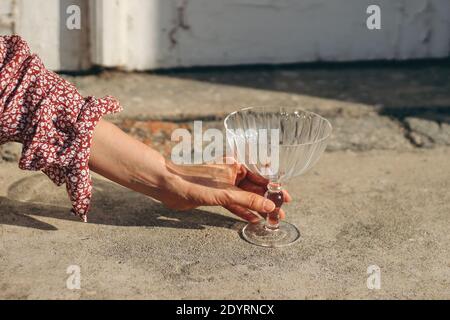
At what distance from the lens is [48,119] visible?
217 centimetres

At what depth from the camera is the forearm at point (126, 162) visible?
7.33 feet

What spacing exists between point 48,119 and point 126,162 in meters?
0.23

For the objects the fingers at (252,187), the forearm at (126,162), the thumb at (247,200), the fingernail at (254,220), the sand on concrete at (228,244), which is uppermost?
the forearm at (126,162)

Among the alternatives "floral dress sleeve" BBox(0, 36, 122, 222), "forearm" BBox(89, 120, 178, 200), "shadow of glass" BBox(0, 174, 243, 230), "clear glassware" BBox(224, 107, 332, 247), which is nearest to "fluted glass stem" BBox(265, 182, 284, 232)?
"clear glassware" BBox(224, 107, 332, 247)

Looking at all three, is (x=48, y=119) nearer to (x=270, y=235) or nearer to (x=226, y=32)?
(x=270, y=235)

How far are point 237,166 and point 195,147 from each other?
1.62 feet

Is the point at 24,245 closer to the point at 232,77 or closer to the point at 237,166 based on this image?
the point at 237,166

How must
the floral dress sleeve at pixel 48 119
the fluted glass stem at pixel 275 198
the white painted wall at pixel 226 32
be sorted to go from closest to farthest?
the floral dress sleeve at pixel 48 119
the fluted glass stem at pixel 275 198
the white painted wall at pixel 226 32

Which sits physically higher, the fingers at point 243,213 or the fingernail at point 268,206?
the fingernail at point 268,206

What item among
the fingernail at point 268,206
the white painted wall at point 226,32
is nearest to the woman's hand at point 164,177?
the fingernail at point 268,206

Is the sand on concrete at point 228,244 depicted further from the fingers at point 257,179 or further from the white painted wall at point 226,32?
the white painted wall at point 226,32

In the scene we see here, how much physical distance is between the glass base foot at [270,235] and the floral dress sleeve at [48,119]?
17.5 inches

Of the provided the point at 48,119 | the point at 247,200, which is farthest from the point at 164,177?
the point at 48,119

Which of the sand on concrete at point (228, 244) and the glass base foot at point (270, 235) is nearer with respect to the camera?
the sand on concrete at point (228, 244)
